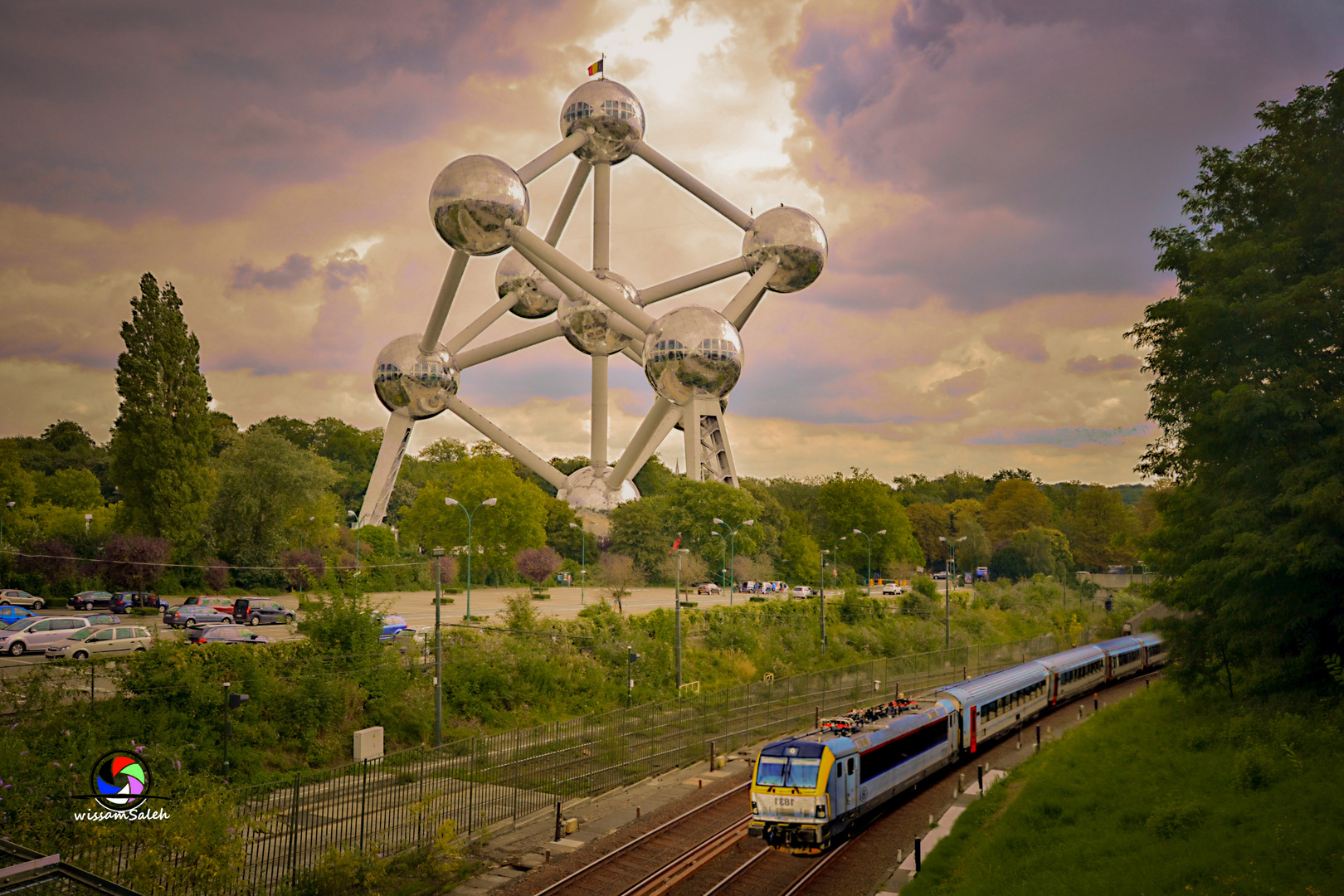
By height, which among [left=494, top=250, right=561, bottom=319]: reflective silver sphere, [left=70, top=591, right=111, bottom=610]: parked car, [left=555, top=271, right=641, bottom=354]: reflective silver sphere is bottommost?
[left=70, top=591, right=111, bottom=610]: parked car

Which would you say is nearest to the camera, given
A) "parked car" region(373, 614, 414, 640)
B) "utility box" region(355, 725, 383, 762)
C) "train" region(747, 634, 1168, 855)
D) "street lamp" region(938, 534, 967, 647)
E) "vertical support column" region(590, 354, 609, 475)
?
"train" region(747, 634, 1168, 855)

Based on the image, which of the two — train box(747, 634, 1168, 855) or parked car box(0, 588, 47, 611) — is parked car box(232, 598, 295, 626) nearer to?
parked car box(0, 588, 47, 611)

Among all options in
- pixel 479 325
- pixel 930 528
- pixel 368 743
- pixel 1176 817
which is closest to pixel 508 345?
pixel 479 325

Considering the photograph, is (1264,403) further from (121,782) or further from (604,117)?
(604,117)

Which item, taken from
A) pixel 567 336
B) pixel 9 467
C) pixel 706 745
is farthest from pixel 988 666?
pixel 9 467

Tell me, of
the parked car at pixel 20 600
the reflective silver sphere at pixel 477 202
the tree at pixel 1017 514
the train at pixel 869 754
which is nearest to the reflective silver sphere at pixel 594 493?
the reflective silver sphere at pixel 477 202

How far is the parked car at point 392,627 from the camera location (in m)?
32.6

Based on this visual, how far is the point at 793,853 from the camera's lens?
18297 mm

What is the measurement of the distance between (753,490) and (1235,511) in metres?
68.7

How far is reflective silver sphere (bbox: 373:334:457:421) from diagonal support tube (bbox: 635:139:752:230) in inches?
738

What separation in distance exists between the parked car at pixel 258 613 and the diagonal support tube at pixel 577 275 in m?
21.8

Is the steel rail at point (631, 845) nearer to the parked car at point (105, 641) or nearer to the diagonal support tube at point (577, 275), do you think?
the parked car at point (105, 641)

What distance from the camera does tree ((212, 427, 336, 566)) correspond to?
4972 cm

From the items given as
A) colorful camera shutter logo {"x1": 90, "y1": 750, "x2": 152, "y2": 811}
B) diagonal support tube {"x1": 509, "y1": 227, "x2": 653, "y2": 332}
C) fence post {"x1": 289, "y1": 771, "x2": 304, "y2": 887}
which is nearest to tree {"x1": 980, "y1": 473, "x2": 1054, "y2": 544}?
diagonal support tube {"x1": 509, "y1": 227, "x2": 653, "y2": 332}
